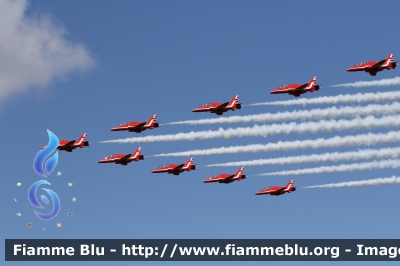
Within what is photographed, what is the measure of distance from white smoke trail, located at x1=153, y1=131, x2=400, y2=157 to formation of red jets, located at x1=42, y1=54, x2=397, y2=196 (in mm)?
6047

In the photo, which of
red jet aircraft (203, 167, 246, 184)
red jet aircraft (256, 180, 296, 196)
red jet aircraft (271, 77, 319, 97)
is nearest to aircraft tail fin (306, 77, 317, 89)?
red jet aircraft (271, 77, 319, 97)

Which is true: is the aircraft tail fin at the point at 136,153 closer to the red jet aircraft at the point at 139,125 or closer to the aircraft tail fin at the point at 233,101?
the red jet aircraft at the point at 139,125

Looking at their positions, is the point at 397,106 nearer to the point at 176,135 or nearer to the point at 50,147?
the point at 176,135

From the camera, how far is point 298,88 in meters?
154

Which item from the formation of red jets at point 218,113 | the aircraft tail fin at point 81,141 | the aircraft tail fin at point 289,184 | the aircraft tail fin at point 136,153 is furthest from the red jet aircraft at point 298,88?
the aircraft tail fin at point 81,141

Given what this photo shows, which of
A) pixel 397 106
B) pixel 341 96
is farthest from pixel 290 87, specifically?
pixel 397 106

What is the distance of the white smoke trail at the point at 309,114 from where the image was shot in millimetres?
145525

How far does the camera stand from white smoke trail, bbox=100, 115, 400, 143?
145 meters

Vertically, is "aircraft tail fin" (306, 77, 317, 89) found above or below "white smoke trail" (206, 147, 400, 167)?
above

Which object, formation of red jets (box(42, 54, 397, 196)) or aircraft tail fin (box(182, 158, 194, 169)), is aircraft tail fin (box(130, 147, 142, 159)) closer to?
formation of red jets (box(42, 54, 397, 196))

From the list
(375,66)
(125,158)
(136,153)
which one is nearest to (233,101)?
(136,153)

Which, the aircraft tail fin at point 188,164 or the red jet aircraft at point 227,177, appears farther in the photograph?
the red jet aircraft at point 227,177

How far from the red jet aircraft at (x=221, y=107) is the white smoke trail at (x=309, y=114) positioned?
158 cm

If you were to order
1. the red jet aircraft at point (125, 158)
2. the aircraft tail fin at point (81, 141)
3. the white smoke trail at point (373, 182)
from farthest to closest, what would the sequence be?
the red jet aircraft at point (125, 158) → the aircraft tail fin at point (81, 141) → the white smoke trail at point (373, 182)
